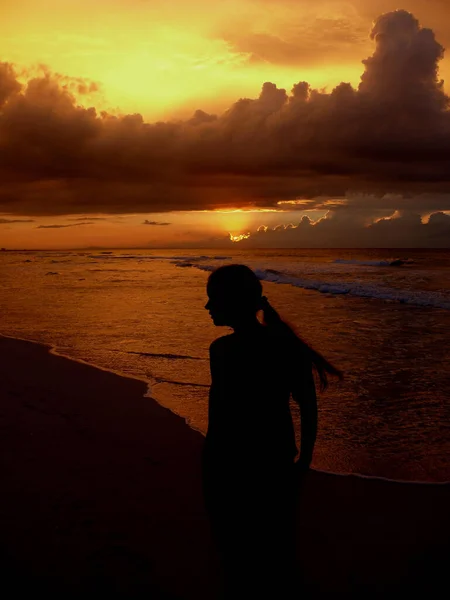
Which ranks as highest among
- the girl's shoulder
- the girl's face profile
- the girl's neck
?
the girl's face profile

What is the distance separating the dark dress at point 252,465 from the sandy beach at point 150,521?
88 cm

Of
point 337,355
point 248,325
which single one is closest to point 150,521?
point 248,325

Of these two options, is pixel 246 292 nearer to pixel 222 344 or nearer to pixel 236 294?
pixel 236 294

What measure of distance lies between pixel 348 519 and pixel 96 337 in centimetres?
896

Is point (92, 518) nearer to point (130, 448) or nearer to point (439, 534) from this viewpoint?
point (130, 448)

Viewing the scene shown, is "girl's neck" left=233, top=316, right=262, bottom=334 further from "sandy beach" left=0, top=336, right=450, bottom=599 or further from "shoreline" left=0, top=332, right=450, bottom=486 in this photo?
"shoreline" left=0, top=332, right=450, bottom=486

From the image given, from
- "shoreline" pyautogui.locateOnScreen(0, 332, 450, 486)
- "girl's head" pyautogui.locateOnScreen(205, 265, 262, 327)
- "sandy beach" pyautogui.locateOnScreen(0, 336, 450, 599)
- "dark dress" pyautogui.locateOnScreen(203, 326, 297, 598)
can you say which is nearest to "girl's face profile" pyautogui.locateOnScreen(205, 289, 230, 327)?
"girl's head" pyautogui.locateOnScreen(205, 265, 262, 327)

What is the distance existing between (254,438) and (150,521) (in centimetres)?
180

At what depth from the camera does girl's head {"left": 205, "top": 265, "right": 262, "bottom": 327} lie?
2449mm

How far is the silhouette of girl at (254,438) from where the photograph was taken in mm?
2395

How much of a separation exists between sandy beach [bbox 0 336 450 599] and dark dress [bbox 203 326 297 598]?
2.88ft

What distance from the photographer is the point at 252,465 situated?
244cm

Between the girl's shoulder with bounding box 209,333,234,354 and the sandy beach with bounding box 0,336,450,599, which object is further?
the sandy beach with bounding box 0,336,450,599

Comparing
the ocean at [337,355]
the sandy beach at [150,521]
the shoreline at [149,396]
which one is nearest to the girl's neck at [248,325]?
the ocean at [337,355]
